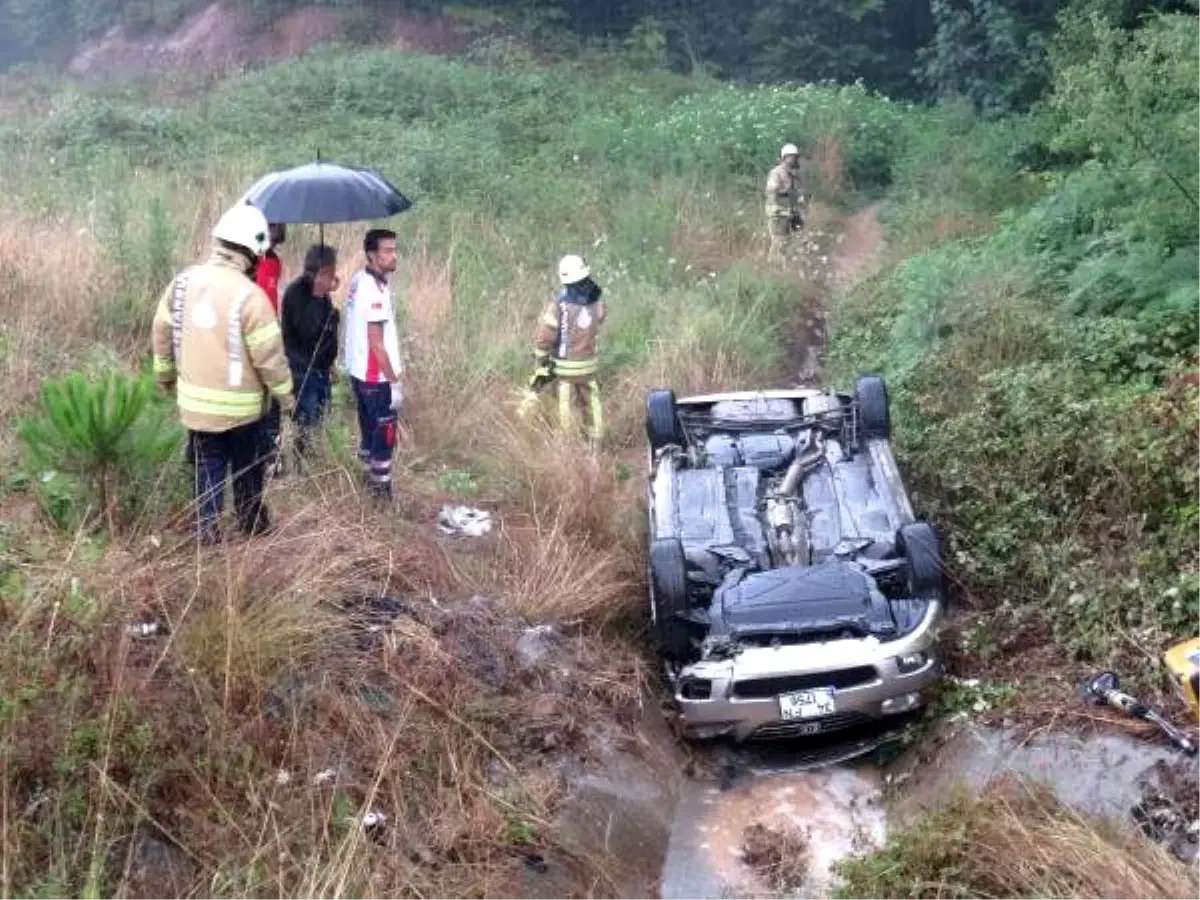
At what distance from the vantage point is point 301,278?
7.66 meters

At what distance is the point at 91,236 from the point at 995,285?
673 cm

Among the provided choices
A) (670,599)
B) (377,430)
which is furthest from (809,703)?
(377,430)

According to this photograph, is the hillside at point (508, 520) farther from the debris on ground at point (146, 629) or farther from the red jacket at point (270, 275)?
the red jacket at point (270, 275)

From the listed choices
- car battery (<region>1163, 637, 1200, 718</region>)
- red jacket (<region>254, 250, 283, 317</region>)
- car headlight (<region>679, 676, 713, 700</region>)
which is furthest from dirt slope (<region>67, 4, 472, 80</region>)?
car battery (<region>1163, 637, 1200, 718</region>)

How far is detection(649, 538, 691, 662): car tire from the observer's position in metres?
6.36

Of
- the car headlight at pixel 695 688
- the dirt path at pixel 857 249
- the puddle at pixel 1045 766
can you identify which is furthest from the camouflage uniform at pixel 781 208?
the puddle at pixel 1045 766

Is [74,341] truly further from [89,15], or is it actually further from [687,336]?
[89,15]

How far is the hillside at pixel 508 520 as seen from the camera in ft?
15.2

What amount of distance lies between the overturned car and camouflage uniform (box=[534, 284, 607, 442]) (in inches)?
67.6

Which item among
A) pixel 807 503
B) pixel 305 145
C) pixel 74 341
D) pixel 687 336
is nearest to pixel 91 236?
pixel 74 341

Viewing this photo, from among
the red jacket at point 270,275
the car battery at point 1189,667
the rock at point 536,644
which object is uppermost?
the red jacket at point 270,275

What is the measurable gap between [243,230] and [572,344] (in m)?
3.64

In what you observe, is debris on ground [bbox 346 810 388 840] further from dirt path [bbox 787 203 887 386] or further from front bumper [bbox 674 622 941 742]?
dirt path [bbox 787 203 887 386]

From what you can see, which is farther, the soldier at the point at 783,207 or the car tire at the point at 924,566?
the soldier at the point at 783,207
